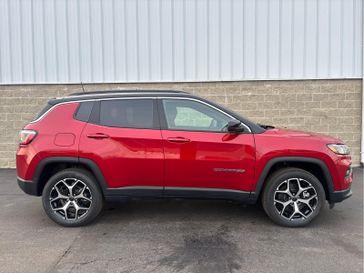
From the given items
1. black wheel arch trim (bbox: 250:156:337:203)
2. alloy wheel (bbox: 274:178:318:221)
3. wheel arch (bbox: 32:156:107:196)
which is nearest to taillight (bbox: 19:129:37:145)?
wheel arch (bbox: 32:156:107:196)

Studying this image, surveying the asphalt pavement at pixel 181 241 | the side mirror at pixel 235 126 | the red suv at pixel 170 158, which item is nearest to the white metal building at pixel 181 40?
the asphalt pavement at pixel 181 241

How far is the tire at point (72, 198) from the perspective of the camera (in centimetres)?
499

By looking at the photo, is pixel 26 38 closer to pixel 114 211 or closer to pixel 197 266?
pixel 114 211

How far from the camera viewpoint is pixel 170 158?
486 centimetres

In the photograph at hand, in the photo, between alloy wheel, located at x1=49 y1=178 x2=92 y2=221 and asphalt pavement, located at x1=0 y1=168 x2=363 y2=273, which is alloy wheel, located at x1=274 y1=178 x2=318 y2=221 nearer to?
asphalt pavement, located at x1=0 y1=168 x2=363 y2=273

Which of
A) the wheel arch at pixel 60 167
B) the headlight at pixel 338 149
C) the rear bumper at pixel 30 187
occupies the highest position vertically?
the headlight at pixel 338 149

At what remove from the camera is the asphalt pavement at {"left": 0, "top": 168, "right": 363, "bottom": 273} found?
3918 mm

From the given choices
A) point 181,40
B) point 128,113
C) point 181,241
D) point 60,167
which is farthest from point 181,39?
point 181,241

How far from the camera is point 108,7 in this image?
8.91 meters

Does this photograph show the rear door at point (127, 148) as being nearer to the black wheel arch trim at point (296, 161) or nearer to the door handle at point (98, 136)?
the door handle at point (98, 136)

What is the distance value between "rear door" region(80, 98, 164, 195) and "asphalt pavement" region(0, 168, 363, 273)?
0.65 m

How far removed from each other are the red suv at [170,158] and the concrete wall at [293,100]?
13.0 feet

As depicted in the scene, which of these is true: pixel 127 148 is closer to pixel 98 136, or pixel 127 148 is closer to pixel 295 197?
pixel 98 136

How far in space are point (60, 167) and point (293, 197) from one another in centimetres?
310
